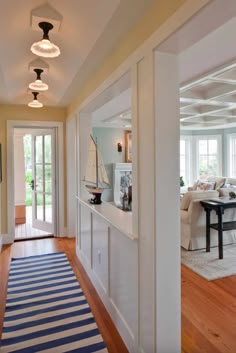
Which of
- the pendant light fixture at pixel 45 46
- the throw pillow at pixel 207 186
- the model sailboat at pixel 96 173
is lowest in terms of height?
the throw pillow at pixel 207 186

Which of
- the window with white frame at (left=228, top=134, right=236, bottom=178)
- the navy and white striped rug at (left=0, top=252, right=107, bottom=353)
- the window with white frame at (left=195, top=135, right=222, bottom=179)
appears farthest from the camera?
the window with white frame at (left=195, top=135, right=222, bottom=179)

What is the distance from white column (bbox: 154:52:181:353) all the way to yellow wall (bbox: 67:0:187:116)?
0.20 m

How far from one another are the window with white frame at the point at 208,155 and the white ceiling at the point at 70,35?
20.2 ft

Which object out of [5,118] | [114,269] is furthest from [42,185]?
[114,269]

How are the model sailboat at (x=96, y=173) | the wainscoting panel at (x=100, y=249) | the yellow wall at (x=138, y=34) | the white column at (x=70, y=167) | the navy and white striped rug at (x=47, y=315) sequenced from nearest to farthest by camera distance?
the yellow wall at (x=138, y=34), the navy and white striped rug at (x=47, y=315), the wainscoting panel at (x=100, y=249), the model sailboat at (x=96, y=173), the white column at (x=70, y=167)

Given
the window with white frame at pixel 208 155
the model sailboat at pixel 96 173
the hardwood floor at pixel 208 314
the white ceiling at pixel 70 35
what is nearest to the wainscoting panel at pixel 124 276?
the hardwood floor at pixel 208 314

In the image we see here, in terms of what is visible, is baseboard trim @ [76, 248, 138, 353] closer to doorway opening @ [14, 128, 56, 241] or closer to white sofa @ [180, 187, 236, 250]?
white sofa @ [180, 187, 236, 250]

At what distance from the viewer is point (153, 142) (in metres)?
1.56

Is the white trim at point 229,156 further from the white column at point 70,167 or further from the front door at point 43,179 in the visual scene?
the front door at point 43,179

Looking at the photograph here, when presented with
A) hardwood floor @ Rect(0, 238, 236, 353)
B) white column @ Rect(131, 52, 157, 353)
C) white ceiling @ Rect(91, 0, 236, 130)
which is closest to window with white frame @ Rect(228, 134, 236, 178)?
white ceiling @ Rect(91, 0, 236, 130)

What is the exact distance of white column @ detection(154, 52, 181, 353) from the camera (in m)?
1.54

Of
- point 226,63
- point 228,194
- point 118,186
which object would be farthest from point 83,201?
point 118,186

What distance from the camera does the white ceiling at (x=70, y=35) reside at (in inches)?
64.6

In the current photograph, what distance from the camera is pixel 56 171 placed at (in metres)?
4.89
